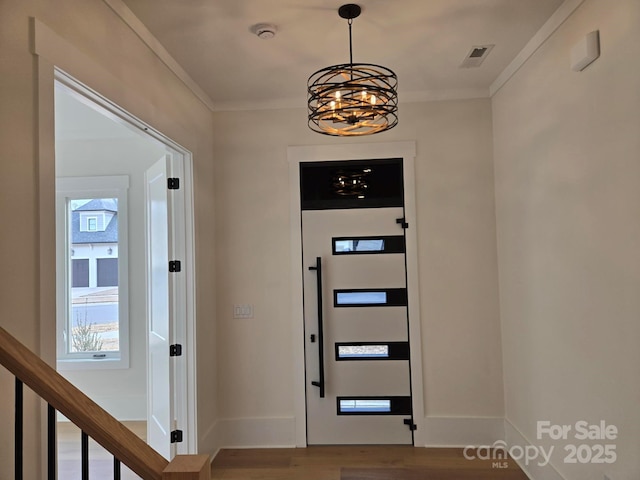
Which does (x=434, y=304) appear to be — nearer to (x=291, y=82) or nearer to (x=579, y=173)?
(x=579, y=173)

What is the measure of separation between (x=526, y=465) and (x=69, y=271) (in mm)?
4466

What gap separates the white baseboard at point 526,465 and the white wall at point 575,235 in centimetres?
2

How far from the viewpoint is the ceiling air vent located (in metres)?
2.97

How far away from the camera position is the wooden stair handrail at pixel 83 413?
3.62 ft

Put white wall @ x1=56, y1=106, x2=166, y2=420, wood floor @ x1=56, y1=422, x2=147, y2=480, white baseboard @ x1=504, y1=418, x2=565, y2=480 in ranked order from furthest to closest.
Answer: white wall @ x1=56, y1=106, x2=166, y2=420, wood floor @ x1=56, y1=422, x2=147, y2=480, white baseboard @ x1=504, y1=418, x2=565, y2=480

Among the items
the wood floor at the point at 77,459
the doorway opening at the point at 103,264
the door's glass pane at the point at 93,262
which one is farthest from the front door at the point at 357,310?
the door's glass pane at the point at 93,262

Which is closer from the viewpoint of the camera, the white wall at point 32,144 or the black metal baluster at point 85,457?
the black metal baluster at point 85,457

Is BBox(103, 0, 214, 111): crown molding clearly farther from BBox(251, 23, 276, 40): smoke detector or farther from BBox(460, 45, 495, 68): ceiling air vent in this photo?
BBox(460, 45, 495, 68): ceiling air vent

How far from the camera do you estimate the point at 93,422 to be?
1113mm

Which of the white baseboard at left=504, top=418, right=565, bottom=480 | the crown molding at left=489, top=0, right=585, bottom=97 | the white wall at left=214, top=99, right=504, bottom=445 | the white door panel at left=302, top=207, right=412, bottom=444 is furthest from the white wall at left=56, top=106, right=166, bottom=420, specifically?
the white baseboard at left=504, top=418, right=565, bottom=480

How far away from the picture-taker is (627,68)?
195 cm

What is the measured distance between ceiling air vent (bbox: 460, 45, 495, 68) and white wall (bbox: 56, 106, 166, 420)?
9.89 ft

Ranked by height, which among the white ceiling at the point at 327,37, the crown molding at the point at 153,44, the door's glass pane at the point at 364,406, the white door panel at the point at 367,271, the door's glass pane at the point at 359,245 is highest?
the white ceiling at the point at 327,37

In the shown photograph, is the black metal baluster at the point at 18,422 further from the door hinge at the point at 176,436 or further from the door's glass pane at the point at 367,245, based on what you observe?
the door's glass pane at the point at 367,245
